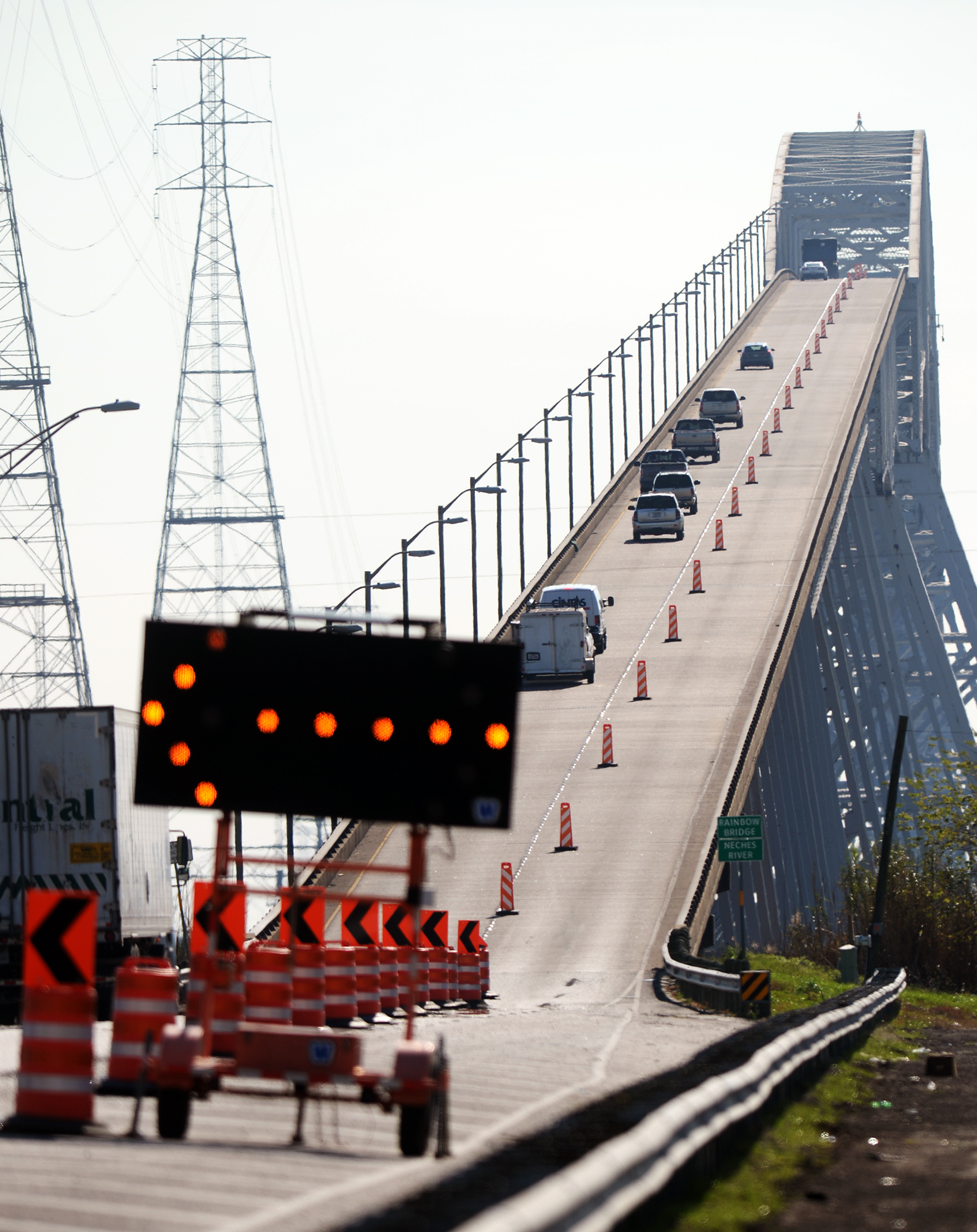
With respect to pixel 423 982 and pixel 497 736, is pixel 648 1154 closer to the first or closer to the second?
pixel 497 736

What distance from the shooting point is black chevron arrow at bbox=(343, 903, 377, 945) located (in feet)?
88.0

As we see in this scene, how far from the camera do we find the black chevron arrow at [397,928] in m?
29.1

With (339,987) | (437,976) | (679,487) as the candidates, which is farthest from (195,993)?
(679,487)

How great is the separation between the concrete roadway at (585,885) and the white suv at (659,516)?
0.81 meters

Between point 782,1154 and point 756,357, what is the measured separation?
111252 millimetres

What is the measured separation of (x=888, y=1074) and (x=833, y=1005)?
567cm

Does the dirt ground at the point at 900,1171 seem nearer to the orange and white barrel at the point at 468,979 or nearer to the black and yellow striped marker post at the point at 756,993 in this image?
the black and yellow striped marker post at the point at 756,993

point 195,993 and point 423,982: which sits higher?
point 195,993

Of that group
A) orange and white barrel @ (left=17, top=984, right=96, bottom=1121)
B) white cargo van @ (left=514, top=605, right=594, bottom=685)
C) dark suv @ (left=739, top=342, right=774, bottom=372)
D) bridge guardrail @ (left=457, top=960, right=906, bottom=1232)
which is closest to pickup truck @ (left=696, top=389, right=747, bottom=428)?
dark suv @ (left=739, top=342, right=774, bottom=372)

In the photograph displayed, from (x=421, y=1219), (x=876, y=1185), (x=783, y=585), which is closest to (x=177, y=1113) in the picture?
(x=421, y=1219)

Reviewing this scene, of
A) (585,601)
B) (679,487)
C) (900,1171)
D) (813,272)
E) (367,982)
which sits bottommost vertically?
(367,982)

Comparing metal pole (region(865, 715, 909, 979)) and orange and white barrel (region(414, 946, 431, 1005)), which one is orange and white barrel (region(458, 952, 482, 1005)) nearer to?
orange and white barrel (region(414, 946, 431, 1005))

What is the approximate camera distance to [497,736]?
37.8 ft

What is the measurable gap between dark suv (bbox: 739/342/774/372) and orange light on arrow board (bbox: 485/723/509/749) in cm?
11147
